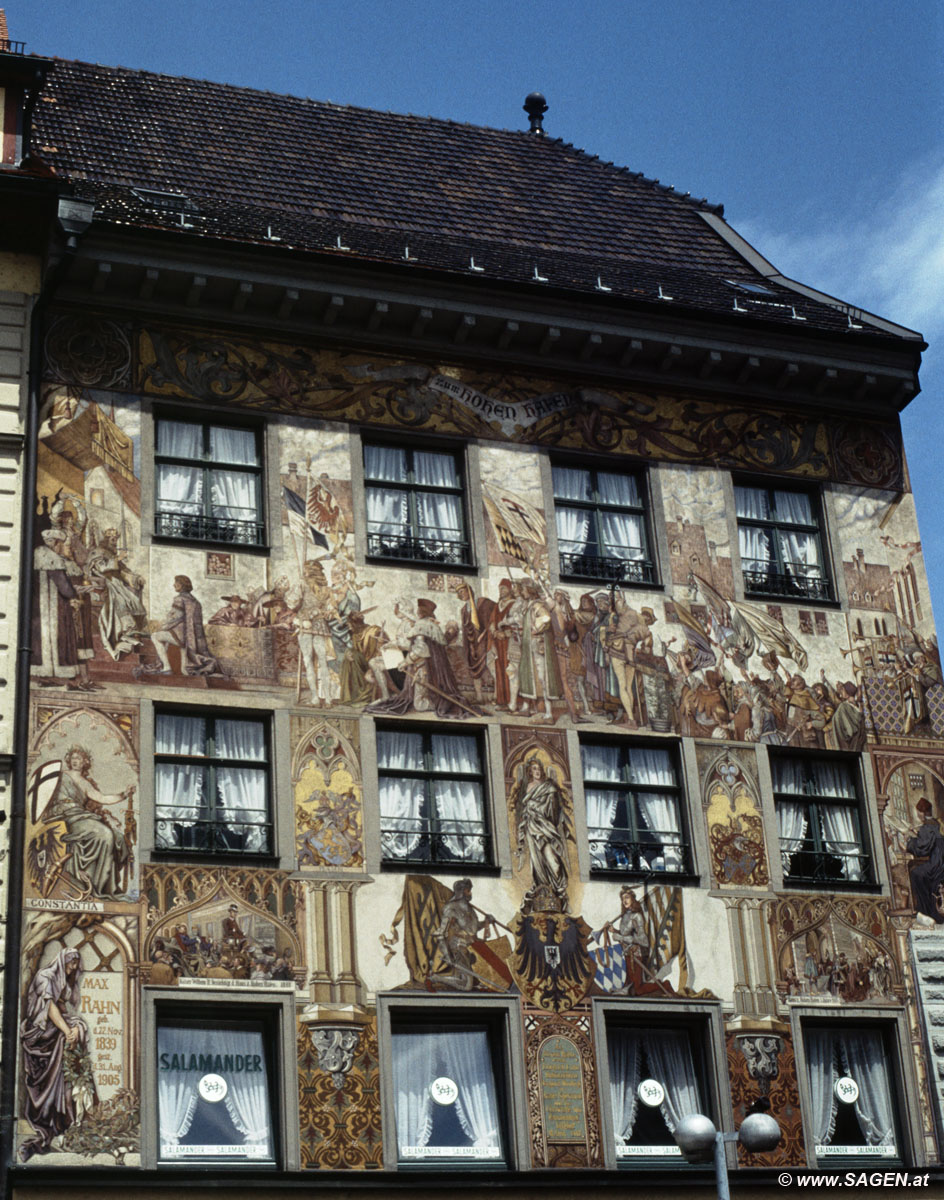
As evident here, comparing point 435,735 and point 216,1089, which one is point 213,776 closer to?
point 435,735

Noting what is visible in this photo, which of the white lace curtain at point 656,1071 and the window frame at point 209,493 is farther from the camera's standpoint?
the window frame at point 209,493

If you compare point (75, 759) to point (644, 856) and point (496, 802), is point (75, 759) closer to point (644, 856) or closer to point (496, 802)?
point (496, 802)

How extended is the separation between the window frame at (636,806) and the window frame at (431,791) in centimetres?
103

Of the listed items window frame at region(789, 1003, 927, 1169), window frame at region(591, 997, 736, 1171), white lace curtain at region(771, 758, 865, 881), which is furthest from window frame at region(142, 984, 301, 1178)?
white lace curtain at region(771, 758, 865, 881)

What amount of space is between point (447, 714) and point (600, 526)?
3.27m

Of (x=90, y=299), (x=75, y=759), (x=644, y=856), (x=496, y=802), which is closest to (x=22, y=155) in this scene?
(x=90, y=299)

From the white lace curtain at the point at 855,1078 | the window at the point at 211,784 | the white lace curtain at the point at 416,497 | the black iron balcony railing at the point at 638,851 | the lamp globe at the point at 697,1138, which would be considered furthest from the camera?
the white lace curtain at the point at 416,497

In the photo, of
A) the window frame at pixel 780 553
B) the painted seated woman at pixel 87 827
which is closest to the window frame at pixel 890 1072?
the window frame at pixel 780 553

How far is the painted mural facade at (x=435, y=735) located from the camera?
19219 mm

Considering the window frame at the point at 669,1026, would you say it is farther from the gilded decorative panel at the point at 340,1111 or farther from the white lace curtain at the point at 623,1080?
the gilded decorative panel at the point at 340,1111

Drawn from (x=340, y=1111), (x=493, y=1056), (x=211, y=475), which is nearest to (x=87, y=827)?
(x=340, y=1111)

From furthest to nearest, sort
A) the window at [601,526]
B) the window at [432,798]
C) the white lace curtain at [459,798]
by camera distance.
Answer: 1. the window at [601,526]
2. the white lace curtain at [459,798]
3. the window at [432,798]

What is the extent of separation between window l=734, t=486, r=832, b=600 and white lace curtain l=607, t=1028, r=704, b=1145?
208 inches

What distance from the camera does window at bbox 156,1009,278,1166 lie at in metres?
18.7
